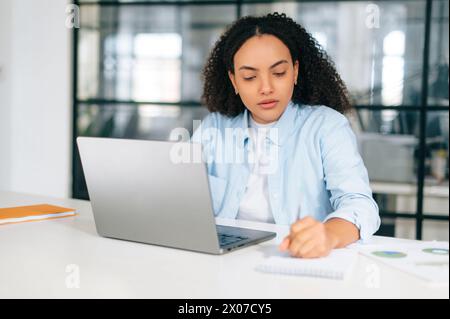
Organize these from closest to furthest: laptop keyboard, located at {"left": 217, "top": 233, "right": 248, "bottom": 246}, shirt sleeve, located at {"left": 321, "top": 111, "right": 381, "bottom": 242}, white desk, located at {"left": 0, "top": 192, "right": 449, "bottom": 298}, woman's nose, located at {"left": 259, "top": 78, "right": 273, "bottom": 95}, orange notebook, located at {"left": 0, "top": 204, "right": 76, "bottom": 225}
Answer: white desk, located at {"left": 0, "top": 192, "right": 449, "bottom": 298} → laptop keyboard, located at {"left": 217, "top": 233, "right": 248, "bottom": 246} → shirt sleeve, located at {"left": 321, "top": 111, "right": 381, "bottom": 242} → orange notebook, located at {"left": 0, "top": 204, "right": 76, "bottom": 225} → woman's nose, located at {"left": 259, "top": 78, "right": 273, "bottom": 95}

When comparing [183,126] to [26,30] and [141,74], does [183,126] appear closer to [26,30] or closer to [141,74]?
[141,74]

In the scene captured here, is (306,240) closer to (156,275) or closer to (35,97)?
(156,275)

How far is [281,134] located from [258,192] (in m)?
0.19

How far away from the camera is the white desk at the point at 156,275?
91 cm

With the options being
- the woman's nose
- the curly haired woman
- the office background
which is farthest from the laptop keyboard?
the office background

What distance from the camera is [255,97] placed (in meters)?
1.69

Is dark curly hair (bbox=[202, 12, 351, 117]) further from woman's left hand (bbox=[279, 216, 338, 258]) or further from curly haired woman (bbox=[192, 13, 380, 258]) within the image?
woman's left hand (bbox=[279, 216, 338, 258])

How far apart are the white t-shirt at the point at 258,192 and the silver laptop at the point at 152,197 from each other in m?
0.41

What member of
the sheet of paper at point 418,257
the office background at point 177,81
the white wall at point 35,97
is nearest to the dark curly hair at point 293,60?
the sheet of paper at point 418,257

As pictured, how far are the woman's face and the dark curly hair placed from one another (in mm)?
46

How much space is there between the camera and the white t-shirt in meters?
1.74

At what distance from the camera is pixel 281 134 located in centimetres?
177

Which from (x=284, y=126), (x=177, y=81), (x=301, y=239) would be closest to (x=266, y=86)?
(x=284, y=126)

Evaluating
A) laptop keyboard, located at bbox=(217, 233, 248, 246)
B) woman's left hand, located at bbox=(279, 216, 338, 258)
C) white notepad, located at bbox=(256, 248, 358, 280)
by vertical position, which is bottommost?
laptop keyboard, located at bbox=(217, 233, 248, 246)
